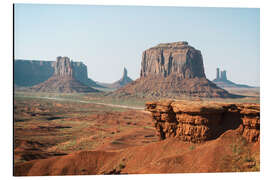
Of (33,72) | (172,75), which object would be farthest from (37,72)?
(172,75)

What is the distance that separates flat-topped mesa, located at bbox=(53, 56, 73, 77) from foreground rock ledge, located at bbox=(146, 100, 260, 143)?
5948 inches

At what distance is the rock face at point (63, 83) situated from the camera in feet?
448

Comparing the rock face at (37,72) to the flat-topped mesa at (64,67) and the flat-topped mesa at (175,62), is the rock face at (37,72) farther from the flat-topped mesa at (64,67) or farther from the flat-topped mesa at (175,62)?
the flat-topped mesa at (175,62)

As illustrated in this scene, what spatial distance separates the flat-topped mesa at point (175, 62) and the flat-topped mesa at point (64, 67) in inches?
2344

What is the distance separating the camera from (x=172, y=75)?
108 metres

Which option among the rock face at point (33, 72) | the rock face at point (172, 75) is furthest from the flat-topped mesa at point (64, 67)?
the rock face at point (172, 75)

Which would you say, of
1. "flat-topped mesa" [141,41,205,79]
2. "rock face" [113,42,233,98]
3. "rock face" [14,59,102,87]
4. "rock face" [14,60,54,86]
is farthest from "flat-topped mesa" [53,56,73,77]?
"flat-topped mesa" [141,41,205,79]

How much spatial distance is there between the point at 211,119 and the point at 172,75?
311 feet

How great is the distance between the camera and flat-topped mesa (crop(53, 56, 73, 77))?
533 ft

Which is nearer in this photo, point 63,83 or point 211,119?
point 211,119

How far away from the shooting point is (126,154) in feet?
54.4

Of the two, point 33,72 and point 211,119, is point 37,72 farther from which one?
point 211,119

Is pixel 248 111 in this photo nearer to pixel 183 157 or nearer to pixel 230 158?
pixel 230 158
